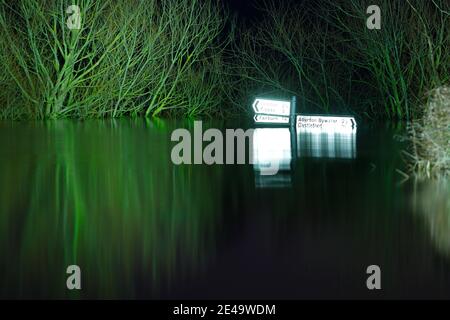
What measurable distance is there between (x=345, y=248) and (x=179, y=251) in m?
1.41

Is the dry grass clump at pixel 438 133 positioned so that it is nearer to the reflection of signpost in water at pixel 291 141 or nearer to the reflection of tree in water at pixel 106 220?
the reflection of signpost in water at pixel 291 141

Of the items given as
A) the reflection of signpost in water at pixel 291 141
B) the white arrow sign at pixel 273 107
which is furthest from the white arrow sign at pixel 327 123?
the white arrow sign at pixel 273 107

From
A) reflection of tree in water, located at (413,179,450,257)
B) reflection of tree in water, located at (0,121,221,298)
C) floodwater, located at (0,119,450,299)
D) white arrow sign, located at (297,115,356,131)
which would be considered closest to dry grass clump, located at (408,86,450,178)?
reflection of tree in water, located at (413,179,450,257)

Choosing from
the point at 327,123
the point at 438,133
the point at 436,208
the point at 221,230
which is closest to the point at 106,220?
the point at 221,230

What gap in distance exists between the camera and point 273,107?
22812mm

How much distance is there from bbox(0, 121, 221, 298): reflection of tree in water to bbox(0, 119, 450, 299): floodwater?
0.02m

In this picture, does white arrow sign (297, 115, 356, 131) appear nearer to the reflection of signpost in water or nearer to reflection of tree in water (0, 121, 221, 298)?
the reflection of signpost in water

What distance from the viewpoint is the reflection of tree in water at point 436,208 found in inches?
303

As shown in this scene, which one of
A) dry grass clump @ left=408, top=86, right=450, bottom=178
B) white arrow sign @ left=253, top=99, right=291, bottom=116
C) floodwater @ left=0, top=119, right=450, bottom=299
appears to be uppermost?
white arrow sign @ left=253, top=99, right=291, bottom=116

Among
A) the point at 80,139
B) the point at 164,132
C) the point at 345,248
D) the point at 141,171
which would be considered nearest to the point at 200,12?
the point at 164,132

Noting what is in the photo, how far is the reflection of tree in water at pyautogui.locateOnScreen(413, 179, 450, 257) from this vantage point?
7.70 meters

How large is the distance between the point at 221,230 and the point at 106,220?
53.2 inches

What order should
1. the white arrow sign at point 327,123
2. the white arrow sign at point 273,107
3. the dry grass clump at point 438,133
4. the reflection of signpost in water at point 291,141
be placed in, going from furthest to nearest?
the white arrow sign at point 327,123, the white arrow sign at point 273,107, the reflection of signpost in water at point 291,141, the dry grass clump at point 438,133

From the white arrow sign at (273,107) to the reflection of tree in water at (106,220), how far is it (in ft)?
19.2
